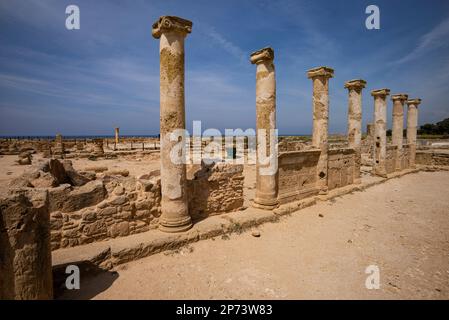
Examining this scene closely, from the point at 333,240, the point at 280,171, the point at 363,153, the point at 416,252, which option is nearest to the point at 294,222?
the point at 333,240

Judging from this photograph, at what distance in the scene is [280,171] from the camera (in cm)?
756

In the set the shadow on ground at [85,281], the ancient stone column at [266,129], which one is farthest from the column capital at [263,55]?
the shadow on ground at [85,281]

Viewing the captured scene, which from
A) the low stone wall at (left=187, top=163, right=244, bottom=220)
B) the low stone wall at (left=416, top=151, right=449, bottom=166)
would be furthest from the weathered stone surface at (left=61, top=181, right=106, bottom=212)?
the low stone wall at (left=416, top=151, right=449, bottom=166)

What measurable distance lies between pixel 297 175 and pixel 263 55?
4.12m

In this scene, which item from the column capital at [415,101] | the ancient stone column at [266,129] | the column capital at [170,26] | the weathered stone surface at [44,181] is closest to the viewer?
the weathered stone surface at [44,181]

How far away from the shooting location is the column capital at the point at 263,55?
22.0ft

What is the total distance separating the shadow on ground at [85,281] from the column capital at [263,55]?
21.2ft

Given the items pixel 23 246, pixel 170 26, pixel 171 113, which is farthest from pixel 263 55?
pixel 23 246

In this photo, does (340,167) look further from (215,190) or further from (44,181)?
→ (44,181)

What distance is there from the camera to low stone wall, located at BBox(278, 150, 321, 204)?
7629 millimetres

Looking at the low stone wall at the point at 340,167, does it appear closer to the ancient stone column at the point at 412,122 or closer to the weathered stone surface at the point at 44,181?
the ancient stone column at the point at 412,122

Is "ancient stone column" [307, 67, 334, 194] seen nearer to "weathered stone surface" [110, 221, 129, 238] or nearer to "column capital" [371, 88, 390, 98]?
"column capital" [371, 88, 390, 98]

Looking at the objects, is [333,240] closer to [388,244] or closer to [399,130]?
[388,244]

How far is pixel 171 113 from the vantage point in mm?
5121
